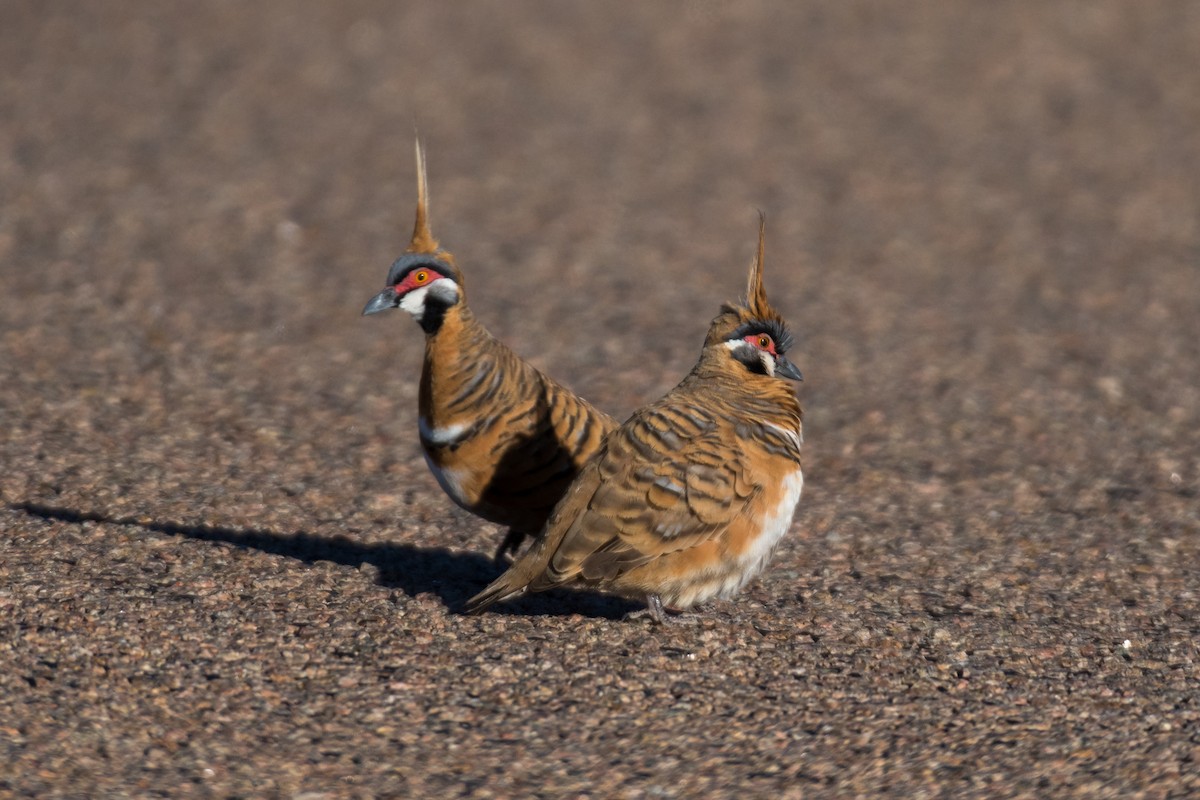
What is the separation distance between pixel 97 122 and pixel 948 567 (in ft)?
30.9

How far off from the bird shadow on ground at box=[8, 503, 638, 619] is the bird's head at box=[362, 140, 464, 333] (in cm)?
110

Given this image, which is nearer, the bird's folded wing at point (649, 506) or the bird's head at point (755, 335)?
the bird's folded wing at point (649, 506)

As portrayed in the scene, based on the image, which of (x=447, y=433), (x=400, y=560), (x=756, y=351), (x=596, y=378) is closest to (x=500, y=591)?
(x=447, y=433)

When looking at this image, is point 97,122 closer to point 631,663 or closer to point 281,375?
point 281,375

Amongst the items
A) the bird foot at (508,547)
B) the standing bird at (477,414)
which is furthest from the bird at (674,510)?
the bird foot at (508,547)

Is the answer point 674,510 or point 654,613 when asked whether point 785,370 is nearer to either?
point 674,510

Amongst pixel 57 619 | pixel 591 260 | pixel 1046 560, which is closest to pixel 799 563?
pixel 1046 560

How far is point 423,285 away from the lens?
6512mm

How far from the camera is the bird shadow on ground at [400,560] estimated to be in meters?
6.57

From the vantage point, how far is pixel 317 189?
12914 mm

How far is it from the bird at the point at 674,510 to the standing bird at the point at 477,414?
1.19 ft

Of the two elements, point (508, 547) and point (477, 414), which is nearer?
point (477, 414)

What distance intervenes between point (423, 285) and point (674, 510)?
4.85 feet

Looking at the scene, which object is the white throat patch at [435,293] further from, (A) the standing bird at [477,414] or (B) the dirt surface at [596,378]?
(B) the dirt surface at [596,378]
